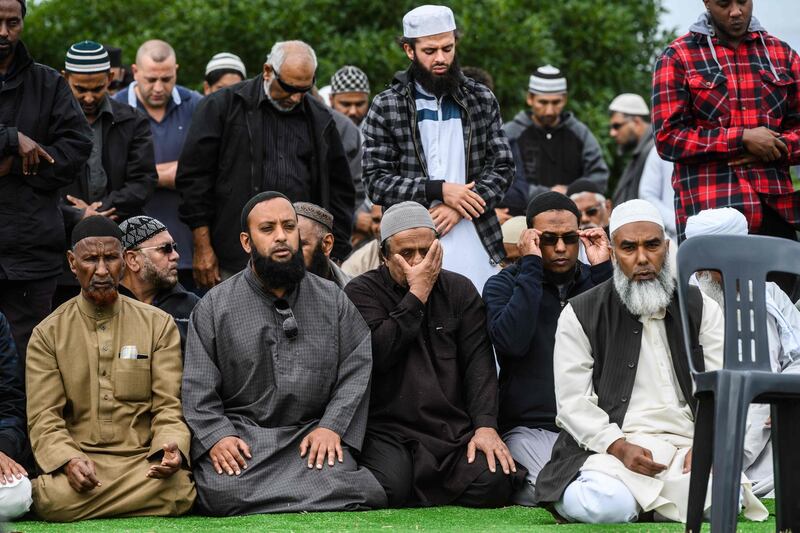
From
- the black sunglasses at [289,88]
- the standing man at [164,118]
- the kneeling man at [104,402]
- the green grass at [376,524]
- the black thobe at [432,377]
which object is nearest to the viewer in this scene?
the green grass at [376,524]

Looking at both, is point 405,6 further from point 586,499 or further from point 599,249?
point 586,499

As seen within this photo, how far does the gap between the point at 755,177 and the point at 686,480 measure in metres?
2.20

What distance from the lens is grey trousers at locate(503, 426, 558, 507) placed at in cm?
807

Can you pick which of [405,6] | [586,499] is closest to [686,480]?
[586,499]

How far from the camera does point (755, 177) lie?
8500 mm

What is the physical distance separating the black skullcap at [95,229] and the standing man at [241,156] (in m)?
1.55

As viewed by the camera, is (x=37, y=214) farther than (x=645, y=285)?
Yes

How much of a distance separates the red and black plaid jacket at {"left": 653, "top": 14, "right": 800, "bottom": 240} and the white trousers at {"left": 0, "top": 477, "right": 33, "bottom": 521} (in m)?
4.24

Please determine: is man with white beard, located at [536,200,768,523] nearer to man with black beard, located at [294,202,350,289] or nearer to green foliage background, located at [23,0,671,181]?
man with black beard, located at [294,202,350,289]

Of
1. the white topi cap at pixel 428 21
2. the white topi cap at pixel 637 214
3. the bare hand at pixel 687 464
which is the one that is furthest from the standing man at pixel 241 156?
the bare hand at pixel 687 464

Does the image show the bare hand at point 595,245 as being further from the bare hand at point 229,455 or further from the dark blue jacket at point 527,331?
the bare hand at point 229,455

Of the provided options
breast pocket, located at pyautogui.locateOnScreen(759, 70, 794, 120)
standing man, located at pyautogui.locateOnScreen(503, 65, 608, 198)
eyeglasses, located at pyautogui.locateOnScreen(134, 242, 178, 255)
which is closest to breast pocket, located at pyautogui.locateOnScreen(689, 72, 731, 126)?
breast pocket, located at pyautogui.locateOnScreen(759, 70, 794, 120)

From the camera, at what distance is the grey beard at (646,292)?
24.5 feet

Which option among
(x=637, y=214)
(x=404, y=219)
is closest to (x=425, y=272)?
(x=404, y=219)
